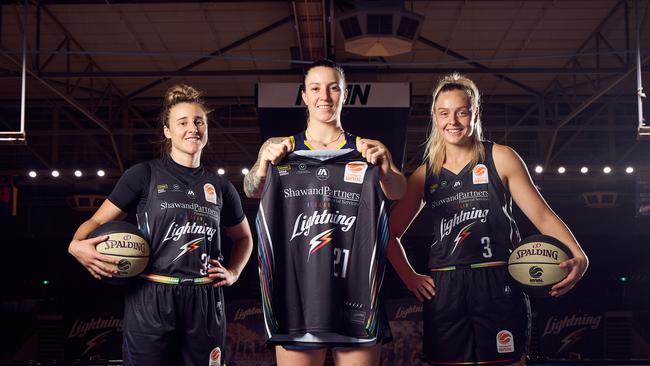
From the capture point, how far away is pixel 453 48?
12500 millimetres

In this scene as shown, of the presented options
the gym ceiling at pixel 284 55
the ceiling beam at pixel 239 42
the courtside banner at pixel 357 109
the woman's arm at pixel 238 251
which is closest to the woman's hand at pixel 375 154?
the woman's arm at pixel 238 251

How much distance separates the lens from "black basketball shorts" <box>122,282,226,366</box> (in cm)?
385

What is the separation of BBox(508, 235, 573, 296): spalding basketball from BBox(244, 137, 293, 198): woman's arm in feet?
4.33

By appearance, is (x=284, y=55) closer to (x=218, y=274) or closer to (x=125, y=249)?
(x=218, y=274)

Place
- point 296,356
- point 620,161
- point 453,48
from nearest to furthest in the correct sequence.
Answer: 1. point 296,356
2. point 453,48
3. point 620,161

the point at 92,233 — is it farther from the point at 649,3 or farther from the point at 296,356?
the point at 649,3

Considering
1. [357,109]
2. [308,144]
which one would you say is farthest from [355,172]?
[357,109]

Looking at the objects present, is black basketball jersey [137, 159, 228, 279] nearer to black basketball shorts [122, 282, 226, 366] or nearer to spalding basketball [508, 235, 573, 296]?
black basketball shorts [122, 282, 226, 366]

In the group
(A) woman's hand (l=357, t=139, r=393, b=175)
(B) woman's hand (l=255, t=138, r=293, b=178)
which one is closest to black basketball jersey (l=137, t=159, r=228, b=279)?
(B) woman's hand (l=255, t=138, r=293, b=178)

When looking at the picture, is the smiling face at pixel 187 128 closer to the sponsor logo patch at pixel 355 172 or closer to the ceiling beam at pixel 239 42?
the sponsor logo patch at pixel 355 172

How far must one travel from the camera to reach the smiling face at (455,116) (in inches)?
158

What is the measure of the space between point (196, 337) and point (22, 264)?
17055 mm

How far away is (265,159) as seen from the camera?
140 inches

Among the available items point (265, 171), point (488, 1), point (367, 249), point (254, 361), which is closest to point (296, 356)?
point (367, 249)
